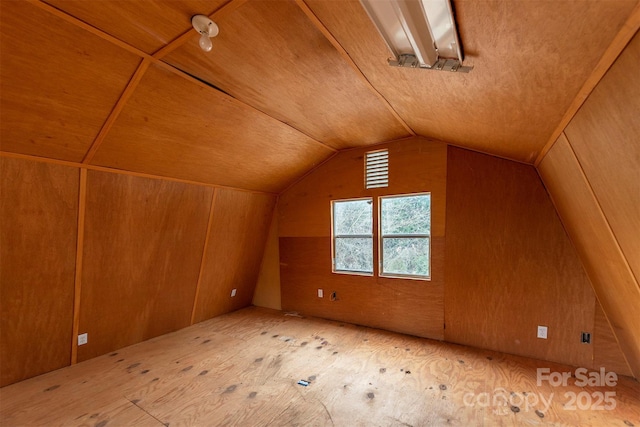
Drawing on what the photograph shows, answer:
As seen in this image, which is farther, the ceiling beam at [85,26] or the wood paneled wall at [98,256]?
the wood paneled wall at [98,256]

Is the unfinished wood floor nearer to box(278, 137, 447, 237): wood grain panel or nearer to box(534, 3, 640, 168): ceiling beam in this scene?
box(278, 137, 447, 237): wood grain panel

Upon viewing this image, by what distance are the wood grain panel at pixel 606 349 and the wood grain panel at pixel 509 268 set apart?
0.05 meters

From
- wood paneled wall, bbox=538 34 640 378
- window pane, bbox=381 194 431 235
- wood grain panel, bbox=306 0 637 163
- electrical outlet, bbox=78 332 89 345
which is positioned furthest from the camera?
window pane, bbox=381 194 431 235

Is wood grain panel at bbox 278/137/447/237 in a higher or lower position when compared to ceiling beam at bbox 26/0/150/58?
lower

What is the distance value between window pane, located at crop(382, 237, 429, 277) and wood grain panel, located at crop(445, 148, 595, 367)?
29cm

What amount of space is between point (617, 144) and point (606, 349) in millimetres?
2496

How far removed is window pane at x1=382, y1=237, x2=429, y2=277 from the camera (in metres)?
3.44

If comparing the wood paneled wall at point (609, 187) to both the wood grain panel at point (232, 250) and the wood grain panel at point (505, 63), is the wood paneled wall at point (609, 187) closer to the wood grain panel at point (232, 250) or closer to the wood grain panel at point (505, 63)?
the wood grain panel at point (505, 63)

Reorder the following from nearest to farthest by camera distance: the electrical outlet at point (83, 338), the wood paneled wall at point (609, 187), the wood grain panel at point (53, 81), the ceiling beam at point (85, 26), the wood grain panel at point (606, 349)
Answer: the wood paneled wall at point (609, 187) < the ceiling beam at point (85, 26) < the wood grain panel at point (53, 81) < the wood grain panel at point (606, 349) < the electrical outlet at point (83, 338)

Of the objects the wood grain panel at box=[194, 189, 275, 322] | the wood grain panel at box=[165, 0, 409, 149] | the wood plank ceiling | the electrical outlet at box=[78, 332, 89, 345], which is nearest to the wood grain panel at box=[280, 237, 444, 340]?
the wood grain panel at box=[194, 189, 275, 322]

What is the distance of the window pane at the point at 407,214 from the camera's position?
11.3 ft

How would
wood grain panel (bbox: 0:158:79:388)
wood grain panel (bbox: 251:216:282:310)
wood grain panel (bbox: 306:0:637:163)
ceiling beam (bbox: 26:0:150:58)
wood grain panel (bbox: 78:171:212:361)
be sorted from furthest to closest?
1. wood grain panel (bbox: 251:216:282:310)
2. wood grain panel (bbox: 78:171:212:361)
3. wood grain panel (bbox: 0:158:79:388)
4. ceiling beam (bbox: 26:0:150:58)
5. wood grain panel (bbox: 306:0:637:163)

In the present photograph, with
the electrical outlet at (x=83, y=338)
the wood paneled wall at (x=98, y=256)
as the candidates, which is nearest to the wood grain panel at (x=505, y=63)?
the wood paneled wall at (x=98, y=256)

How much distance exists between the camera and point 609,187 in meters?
1.47
